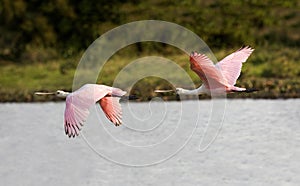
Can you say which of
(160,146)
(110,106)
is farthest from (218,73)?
(160,146)

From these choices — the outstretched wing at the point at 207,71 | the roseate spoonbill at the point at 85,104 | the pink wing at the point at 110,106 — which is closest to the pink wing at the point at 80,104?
the roseate spoonbill at the point at 85,104

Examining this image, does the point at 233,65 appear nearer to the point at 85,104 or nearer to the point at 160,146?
the point at 85,104

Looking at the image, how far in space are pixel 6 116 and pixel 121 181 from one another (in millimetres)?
5589

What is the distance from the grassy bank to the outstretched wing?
26.4 feet

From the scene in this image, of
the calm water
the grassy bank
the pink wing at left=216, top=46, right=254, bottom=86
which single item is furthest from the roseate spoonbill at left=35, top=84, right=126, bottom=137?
the grassy bank

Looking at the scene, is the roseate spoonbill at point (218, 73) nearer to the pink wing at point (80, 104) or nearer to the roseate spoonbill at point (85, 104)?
the roseate spoonbill at point (85, 104)

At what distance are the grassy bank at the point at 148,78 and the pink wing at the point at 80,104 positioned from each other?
8774 mm

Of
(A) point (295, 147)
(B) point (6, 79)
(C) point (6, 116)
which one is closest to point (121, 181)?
(A) point (295, 147)

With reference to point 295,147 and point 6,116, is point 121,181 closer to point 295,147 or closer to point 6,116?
point 295,147

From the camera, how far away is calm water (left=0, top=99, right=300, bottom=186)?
1700 centimetres

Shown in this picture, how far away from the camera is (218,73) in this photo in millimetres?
14352

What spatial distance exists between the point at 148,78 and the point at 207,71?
35.6 ft

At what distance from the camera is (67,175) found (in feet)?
56.9

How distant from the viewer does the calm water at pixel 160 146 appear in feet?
A: 55.8
